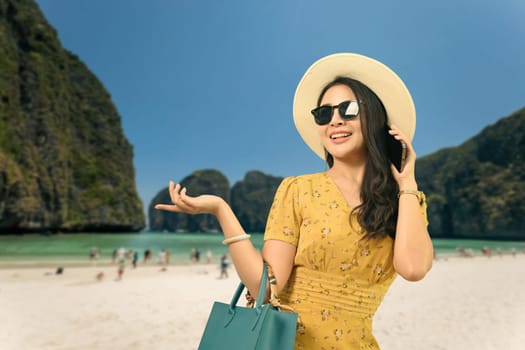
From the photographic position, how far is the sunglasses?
1602 millimetres

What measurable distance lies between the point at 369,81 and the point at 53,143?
7047 centimetres

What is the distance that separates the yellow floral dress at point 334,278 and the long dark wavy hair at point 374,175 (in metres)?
0.05

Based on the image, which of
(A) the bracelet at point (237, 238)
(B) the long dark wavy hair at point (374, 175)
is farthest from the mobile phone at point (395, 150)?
(A) the bracelet at point (237, 238)

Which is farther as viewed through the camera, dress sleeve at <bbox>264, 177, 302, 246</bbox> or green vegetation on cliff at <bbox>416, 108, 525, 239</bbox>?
green vegetation on cliff at <bbox>416, 108, 525, 239</bbox>

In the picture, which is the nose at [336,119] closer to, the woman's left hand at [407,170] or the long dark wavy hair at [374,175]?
the long dark wavy hair at [374,175]

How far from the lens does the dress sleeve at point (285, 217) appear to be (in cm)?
144

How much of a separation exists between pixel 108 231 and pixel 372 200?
281ft

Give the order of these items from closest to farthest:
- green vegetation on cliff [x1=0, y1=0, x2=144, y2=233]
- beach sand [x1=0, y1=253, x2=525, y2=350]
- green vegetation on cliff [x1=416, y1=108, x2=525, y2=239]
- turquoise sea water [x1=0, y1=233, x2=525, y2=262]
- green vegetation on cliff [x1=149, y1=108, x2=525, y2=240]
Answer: beach sand [x1=0, y1=253, x2=525, y2=350], turquoise sea water [x1=0, y1=233, x2=525, y2=262], green vegetation on cliff [x1=0, y1=0, x2=144, y2=233], green vegetation on cliff [x1=416, y1=108, x2=525, y2=239], green vegetation on cliff [x1=149, y1=108, x2=525, y2=240]

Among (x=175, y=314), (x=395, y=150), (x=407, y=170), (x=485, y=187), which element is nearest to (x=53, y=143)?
(x=175, y=314)

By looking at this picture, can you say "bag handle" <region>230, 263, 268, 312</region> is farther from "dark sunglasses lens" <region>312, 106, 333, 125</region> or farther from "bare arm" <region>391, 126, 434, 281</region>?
"dark sunglasses lens" <region>312, 106, 333, 125</region>

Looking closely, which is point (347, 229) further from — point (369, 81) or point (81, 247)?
point (81, 247)

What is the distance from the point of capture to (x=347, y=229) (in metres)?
1.40

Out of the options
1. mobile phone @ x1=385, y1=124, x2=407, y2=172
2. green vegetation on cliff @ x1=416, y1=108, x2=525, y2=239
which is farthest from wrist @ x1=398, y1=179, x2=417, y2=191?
green vegetation on cliff @ x1=416, y1=108, x2=525, y2=239

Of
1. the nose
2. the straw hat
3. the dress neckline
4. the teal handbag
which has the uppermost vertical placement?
the straw hat
